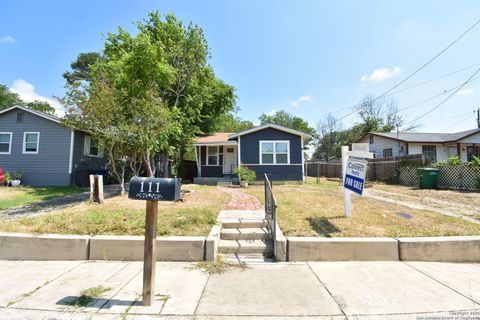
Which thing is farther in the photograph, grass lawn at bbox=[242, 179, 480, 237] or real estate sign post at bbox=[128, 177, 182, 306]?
grass lawn at bbox=[242, 179, 480, 237]

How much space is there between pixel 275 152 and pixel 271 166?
86cm

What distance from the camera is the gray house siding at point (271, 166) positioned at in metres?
14.3

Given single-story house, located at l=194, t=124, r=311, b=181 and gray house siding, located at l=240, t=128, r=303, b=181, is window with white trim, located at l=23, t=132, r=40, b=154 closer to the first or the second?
single-story house, located at l=194, t=124, r=311, b=181

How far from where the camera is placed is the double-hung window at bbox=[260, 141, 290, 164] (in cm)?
1437

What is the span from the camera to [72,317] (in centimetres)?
241

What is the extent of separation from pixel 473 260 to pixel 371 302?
2716 millimetres

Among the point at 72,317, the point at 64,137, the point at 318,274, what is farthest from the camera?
the point at 64,137

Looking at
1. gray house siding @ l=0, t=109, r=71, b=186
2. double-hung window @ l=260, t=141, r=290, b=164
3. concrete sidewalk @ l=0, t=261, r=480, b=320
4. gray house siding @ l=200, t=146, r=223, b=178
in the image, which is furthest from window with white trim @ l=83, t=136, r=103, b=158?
concrete sidewalk @ l=0, t=261, r=480, b=320

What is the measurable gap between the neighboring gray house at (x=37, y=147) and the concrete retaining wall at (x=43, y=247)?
1102cm

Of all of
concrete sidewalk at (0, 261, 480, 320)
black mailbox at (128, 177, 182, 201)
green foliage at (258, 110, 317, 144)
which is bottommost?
concrete sidewalk at (0, 261, 480, 320)

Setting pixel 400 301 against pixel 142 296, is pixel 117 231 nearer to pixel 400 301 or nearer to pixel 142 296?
pixel 142 296

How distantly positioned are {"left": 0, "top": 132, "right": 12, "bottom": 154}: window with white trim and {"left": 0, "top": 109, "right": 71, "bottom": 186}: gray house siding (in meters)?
0.20

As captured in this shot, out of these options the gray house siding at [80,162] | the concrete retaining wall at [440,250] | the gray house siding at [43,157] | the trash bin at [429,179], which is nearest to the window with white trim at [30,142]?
the gray house siding at [43,157]

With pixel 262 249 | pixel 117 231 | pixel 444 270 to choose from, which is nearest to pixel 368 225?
pixel 444 270
